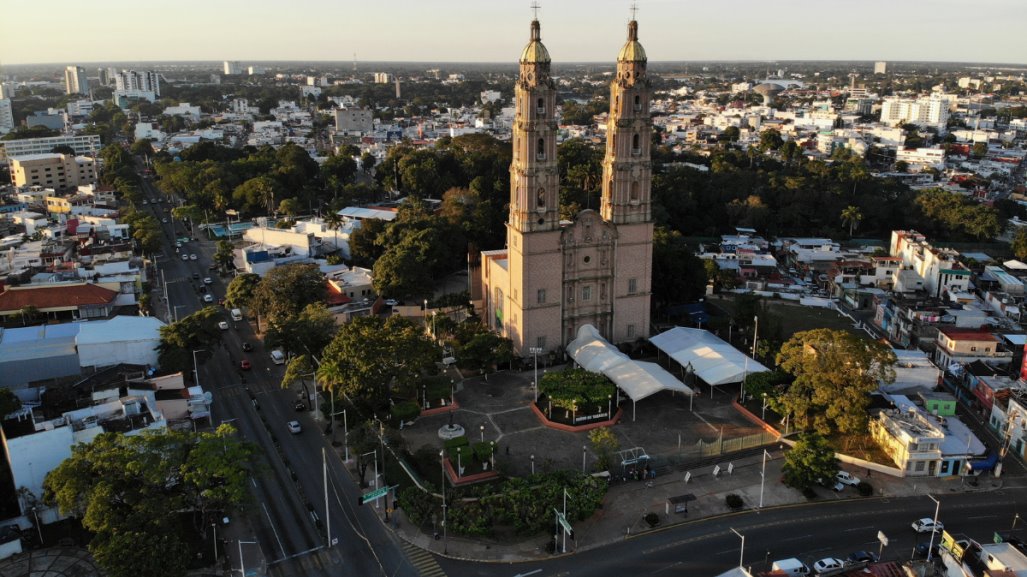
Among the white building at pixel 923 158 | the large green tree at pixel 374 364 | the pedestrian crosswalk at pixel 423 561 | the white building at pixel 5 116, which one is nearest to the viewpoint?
the pedestrian crosswalk at pixel 423 561

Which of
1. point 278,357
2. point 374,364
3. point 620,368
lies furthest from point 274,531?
point 620,368

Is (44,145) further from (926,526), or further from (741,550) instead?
(926,526)

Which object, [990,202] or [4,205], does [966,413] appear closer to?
Result: [990,202]

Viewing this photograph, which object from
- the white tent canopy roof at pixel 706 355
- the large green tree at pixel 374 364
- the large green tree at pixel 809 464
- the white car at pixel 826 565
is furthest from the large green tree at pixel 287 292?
the white car at pixel 826 565

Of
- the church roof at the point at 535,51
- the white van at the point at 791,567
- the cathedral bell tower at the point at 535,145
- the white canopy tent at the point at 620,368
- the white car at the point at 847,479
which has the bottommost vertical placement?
the white van at the point at 791,567

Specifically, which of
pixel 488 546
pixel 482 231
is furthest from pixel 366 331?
pixel 482 231

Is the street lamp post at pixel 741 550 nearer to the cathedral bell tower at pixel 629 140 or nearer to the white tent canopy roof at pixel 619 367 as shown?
the white tent canopy roof at pixel 619 367

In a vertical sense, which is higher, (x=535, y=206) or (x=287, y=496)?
(x=535, y=206)
